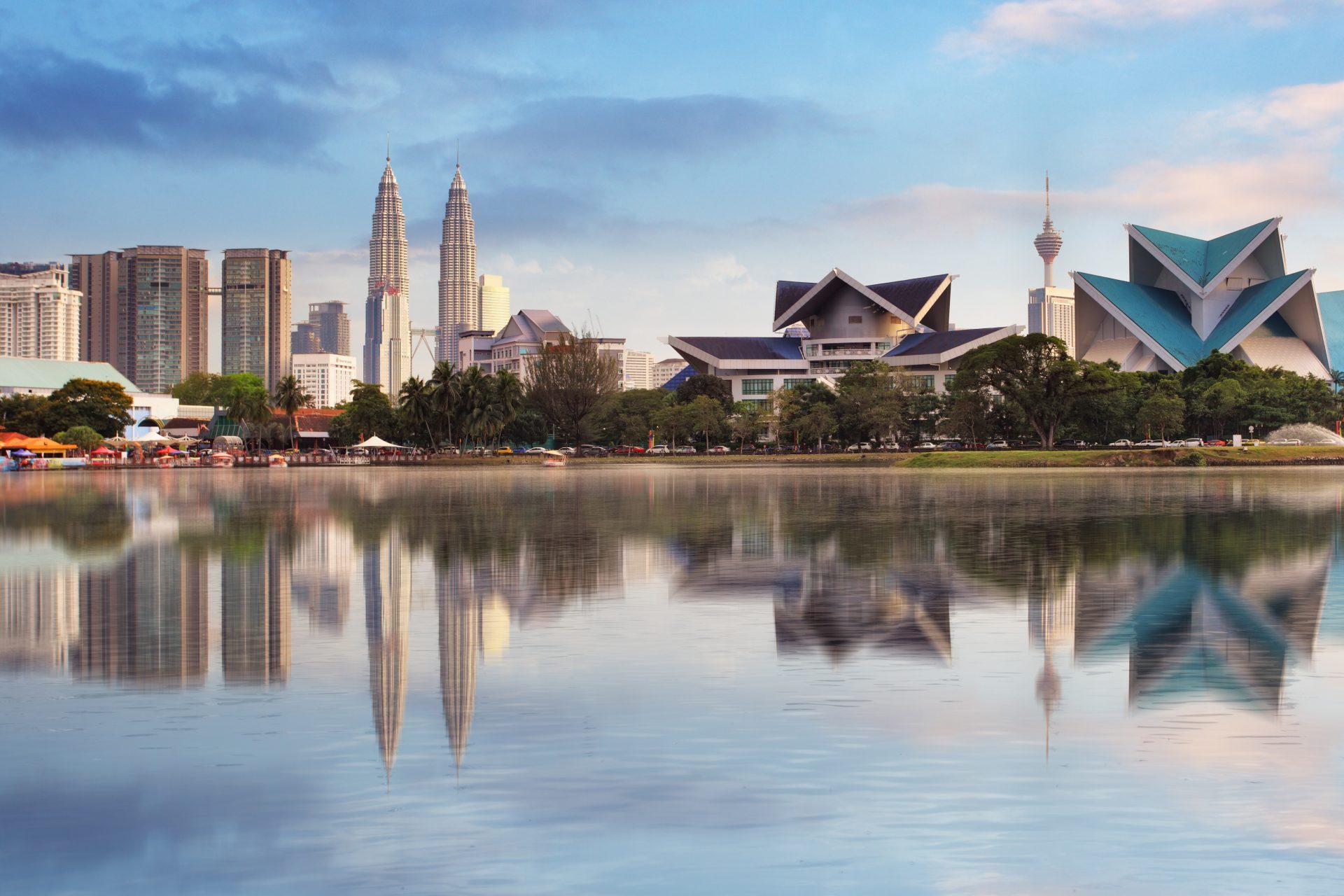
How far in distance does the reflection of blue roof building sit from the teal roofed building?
64.2 feet

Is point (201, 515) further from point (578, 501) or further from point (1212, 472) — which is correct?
point (1212, 472)

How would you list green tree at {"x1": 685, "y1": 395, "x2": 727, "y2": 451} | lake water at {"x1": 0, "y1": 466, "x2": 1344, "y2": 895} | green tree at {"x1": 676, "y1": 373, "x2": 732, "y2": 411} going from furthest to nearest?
green tree at {"x1": 676, "y1": 373, "x2": 732, "y2": 411}
green tree at {"x1": 685, "y1": 395, "x2": 727, "y2": 451}
lake water at {"x1": 0, "y1": 466, "x2": 1344, "y2": 895}

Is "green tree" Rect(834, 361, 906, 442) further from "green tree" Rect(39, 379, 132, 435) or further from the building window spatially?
"green tree" Rect(39, 379, 132, 435)

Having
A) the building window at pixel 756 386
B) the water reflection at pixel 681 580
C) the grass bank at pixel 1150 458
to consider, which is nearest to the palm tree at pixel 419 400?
the grass bank at pixel 1150 458

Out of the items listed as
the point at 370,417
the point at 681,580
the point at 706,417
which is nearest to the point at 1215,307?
the point at 706,417

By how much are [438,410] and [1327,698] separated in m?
76.4

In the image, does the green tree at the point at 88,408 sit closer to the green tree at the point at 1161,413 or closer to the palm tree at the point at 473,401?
the palm tree at the point at 473,401

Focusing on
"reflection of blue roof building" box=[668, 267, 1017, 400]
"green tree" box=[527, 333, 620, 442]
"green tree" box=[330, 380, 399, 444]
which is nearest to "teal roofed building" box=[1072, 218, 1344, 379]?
"reflection of blue roof building" box=[668, 267, 1017, 400]

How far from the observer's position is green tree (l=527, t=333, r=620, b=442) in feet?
316

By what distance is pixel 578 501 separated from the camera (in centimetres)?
2953

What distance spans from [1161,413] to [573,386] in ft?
155

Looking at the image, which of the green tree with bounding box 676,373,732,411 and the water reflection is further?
the green tree with bounding box 676,373,732,411

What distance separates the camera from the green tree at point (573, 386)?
96.2 meters

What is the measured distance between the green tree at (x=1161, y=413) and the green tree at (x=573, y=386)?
44.7 m
